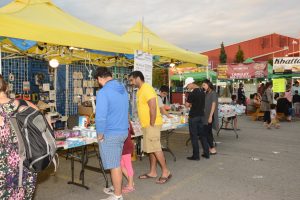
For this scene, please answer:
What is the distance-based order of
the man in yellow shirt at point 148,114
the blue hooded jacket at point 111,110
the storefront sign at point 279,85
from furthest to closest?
1. the storefront sign at point 279,85
2. the man in yellow shirt at point 148,114
3. the blue hooded jacket at point 111,110

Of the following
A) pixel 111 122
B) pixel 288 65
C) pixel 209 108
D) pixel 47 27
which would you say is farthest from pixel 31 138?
pixel 288 65

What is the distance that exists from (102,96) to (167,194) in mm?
1864

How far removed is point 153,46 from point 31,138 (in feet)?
16.7

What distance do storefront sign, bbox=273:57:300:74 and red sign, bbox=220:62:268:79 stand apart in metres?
1.09

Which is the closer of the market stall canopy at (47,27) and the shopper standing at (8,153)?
the shopper standing at (8,153)

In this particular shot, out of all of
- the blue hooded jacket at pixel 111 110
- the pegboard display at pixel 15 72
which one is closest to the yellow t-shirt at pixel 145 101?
the blue hooded jacket at pixel 111 110

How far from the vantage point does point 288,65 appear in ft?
56.5

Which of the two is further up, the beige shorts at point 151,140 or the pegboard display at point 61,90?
the pegboard display at point 61,90

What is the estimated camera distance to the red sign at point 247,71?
18594mm

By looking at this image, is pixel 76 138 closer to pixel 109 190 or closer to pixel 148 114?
pixel 109 190

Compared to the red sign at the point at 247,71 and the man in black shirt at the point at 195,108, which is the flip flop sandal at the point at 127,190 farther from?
the red sign at the point at 247,71

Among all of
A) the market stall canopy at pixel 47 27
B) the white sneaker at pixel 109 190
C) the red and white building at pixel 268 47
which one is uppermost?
the red and white building at pixel 268 47

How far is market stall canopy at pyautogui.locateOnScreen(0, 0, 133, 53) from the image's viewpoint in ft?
15.0

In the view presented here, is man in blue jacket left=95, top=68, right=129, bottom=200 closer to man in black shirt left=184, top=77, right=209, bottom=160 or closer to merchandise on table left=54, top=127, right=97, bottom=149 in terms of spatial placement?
merchandise on table left=54, top=127, right=97, bottom=149
